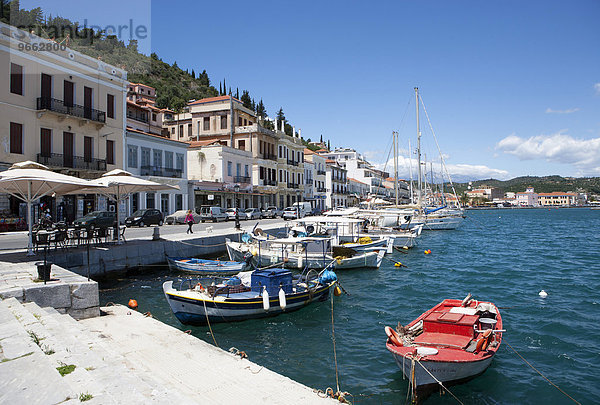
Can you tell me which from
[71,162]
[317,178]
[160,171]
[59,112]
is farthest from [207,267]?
[317,178]

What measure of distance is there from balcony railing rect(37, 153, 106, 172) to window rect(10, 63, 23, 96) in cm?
420

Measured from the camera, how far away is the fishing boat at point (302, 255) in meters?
19.4

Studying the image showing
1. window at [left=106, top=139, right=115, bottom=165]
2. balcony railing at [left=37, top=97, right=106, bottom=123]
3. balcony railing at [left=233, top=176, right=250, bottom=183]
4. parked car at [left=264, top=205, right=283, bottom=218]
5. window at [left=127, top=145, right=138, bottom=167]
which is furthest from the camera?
balcony railing at [left=233, top=176, right=250, bottom=183]

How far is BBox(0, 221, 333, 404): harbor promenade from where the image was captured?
14.5 ft

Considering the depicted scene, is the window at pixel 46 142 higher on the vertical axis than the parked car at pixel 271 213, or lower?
higher

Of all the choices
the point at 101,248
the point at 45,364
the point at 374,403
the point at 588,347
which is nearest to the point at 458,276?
the point at 588,347

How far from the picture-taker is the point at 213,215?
39.8 m

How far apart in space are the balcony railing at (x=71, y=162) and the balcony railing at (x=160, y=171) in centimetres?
489

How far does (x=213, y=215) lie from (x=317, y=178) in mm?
36858

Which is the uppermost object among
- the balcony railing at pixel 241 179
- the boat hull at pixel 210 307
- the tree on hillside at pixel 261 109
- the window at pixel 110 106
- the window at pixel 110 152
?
the tree on hillside at pixel 261 109

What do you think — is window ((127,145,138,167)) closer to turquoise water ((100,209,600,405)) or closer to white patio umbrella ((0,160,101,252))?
turquoise water ((100,209,600,405))

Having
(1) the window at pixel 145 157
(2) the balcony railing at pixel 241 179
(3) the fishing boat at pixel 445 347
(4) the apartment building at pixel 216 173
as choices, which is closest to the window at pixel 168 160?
(1) the window at pixel 145 157

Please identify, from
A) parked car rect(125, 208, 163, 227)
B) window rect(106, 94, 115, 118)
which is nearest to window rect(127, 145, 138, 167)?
window rect(106, 94, 115, 118)

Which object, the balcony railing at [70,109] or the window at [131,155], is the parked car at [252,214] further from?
the balcony railing at [70,109]
